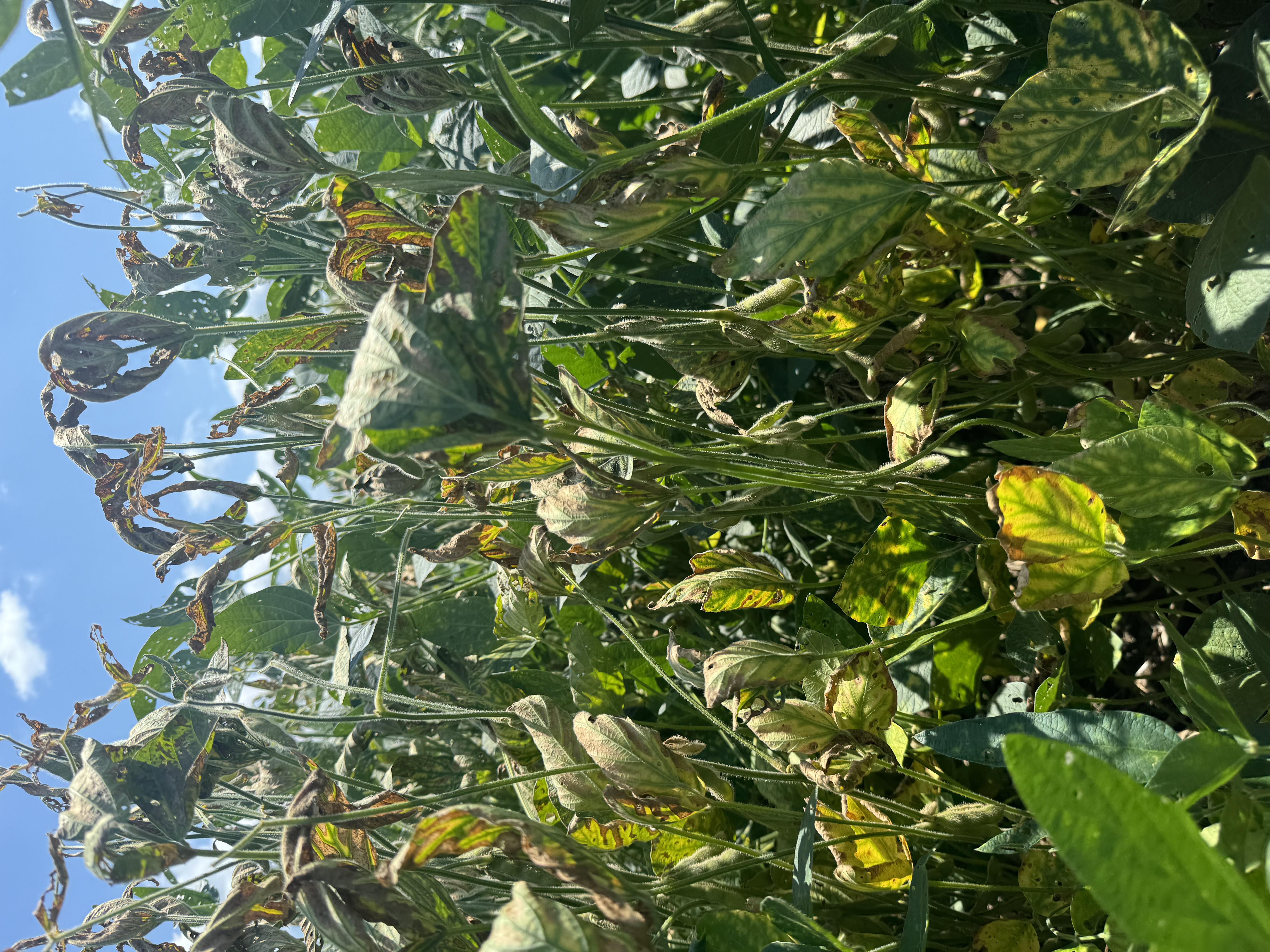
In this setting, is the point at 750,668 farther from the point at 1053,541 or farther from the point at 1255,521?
the point at 1255,521

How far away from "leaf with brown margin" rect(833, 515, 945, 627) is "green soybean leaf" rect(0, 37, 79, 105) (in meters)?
0.75

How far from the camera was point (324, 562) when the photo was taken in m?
0.71

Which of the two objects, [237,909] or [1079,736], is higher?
[237,909]

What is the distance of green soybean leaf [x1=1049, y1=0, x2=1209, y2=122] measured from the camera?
447 mm

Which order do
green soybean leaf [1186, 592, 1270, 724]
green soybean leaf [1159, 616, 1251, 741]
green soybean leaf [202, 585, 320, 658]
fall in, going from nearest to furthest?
green soybean leaf [1159, 616, 1251, 741], green soybean leaf [1186, 592, 1270, 724], green soybean leaf [202, 585, 320, 658]

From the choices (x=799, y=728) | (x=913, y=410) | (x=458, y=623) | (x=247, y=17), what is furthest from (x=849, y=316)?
(x=458, y=623)

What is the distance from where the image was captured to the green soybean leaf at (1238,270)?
481 millimetres

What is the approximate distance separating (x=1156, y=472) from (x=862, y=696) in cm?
26

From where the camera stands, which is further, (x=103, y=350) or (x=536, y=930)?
(x=103, y=350)

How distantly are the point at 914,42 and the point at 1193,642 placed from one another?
51 cm

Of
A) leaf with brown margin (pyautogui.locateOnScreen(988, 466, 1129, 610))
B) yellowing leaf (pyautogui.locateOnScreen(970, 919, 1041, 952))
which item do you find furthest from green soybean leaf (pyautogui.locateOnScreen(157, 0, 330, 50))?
yellowing leaf (pyautogui.locateOnScreen(970, 919, 1041, 952))

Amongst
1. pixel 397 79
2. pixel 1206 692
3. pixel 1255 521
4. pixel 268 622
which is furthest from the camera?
pixel 268 622

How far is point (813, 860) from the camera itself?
70 cm

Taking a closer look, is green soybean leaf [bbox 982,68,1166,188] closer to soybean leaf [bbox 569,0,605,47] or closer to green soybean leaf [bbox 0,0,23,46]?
soybean leaf [bbox 569,0,605,47]
